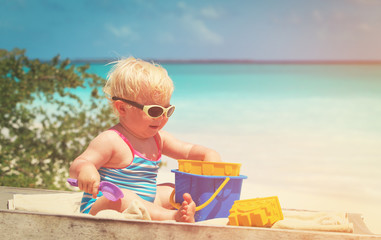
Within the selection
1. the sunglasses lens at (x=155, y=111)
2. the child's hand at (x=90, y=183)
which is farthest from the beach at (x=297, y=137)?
the child's hand at (x=90, y=183)

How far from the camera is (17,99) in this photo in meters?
4.19

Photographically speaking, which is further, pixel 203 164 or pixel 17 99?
pixel 17 99

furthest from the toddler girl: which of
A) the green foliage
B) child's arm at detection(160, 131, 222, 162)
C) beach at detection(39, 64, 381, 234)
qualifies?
the green foliage

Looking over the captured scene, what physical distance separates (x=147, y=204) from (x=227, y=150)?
5.10m

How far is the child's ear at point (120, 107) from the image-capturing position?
2.50 metres

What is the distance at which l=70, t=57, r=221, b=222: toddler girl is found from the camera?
2340mm

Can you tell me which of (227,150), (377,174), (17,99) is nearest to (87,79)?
(17,99)

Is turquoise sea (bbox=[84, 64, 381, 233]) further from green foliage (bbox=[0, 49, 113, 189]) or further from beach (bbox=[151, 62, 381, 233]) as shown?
green foliage (bbox=[0, 49, 113, 189])

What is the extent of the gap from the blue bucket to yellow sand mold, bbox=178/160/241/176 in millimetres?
40

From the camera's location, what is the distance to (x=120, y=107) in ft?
8.25

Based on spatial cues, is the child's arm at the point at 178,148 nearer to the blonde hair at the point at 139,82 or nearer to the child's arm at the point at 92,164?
the blonde hair at the point at 139,82

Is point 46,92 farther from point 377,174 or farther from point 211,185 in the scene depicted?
point 377,174

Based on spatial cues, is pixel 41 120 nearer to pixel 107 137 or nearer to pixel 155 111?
pixel 107 137

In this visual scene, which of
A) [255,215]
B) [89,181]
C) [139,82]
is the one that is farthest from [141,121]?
[255,215]
